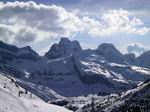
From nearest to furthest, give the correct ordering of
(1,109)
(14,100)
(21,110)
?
(1,109), (21,110), (14,100)

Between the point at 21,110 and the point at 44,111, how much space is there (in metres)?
12.7

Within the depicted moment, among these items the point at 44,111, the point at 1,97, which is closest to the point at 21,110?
the point at 1,97

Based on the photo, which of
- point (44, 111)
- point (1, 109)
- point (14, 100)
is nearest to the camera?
point (1, 109)

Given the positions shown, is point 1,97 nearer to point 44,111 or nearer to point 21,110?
point 21,110

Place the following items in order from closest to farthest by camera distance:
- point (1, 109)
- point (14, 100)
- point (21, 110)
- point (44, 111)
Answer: point (1, 109)
point (21, 110)
point (14, 100)
point (44, 111)

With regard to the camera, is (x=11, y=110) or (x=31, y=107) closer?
(x=11, y=110)

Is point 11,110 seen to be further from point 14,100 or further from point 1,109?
point 14,100

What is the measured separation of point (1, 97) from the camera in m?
85.1

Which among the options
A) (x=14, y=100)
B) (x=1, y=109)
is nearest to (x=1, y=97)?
(x=14, y=100)

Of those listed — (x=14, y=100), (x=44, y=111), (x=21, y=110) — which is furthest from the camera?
(x=44, y=111)

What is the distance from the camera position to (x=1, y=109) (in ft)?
243

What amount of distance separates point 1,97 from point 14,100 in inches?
180

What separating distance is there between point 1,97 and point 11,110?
839cm

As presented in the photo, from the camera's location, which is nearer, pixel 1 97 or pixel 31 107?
pixel 1 97
